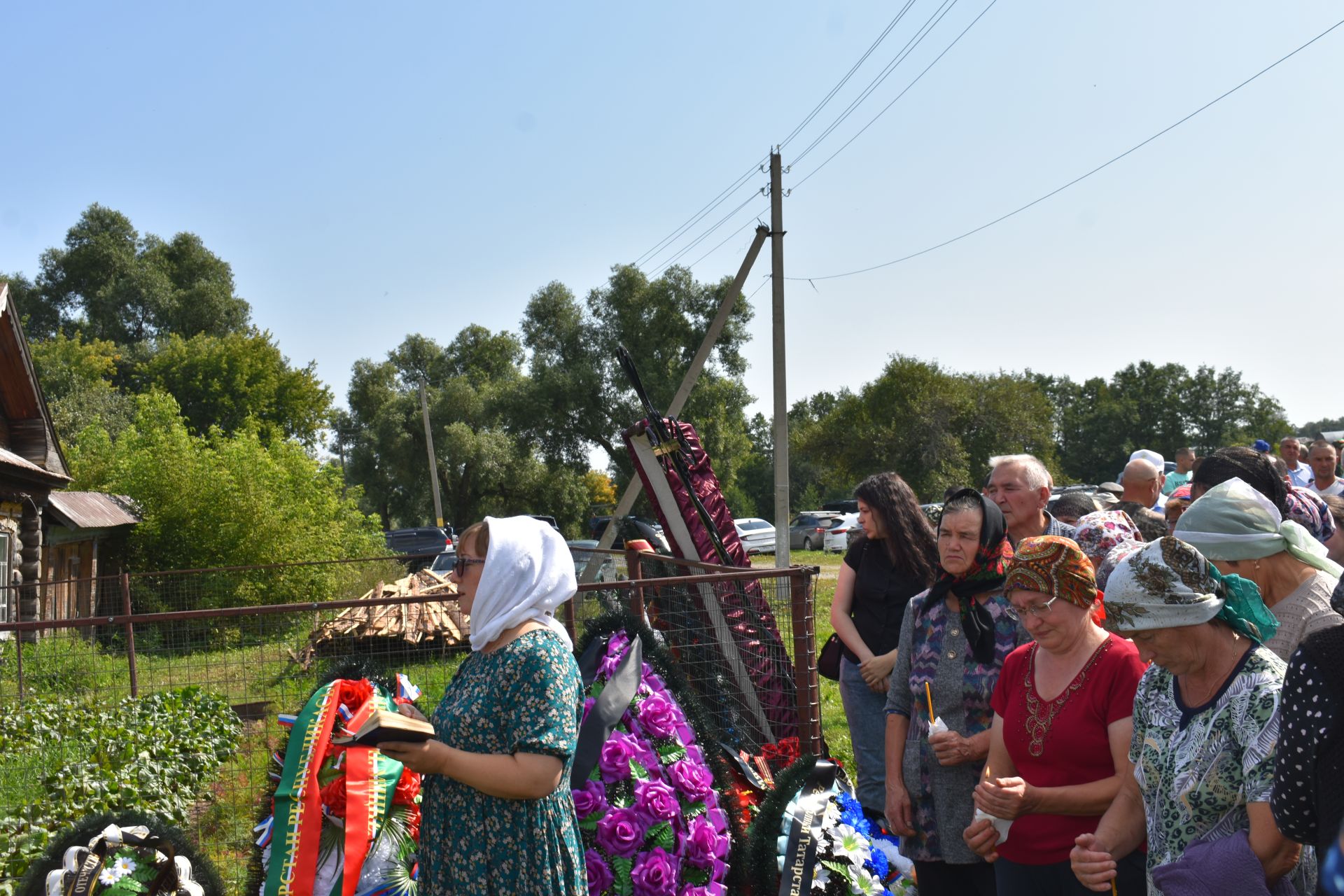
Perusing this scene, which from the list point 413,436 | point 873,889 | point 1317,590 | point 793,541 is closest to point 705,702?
point 873,889

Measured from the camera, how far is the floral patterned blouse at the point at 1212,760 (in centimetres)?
218

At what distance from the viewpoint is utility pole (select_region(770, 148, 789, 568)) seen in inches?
605

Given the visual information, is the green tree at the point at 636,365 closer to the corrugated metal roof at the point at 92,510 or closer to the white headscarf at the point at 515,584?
the corrugated metal roof at the point at 92,510

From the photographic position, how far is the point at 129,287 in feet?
155

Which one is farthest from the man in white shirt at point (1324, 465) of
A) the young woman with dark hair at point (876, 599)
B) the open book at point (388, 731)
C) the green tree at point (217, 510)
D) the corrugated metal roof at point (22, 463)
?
the corrugated metal roof at point (22, 463)

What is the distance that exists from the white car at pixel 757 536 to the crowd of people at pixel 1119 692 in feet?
89.1

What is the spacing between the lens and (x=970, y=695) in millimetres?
3453

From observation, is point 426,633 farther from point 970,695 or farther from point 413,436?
point 413,436

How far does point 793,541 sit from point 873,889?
3218 centimetres

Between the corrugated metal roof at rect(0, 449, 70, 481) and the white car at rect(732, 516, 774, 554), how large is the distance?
20.4m

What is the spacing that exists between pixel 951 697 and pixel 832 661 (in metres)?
1.39

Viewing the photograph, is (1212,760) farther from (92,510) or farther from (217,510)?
(217,510)

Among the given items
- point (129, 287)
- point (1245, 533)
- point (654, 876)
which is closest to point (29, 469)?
point (654, 876)

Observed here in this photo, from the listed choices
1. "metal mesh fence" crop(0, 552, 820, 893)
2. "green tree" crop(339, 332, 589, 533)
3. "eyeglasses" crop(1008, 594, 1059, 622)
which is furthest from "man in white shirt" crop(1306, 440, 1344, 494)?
"green tree" crop(339, 332, 589, 533)
